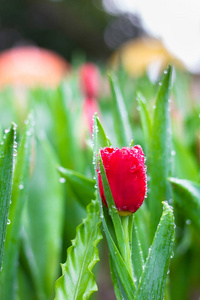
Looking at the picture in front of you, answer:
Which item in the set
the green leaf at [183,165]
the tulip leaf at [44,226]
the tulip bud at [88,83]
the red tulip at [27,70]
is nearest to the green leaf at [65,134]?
the tulip leaf at [44,226]

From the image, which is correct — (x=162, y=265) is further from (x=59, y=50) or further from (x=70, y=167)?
(x=59, y=50)

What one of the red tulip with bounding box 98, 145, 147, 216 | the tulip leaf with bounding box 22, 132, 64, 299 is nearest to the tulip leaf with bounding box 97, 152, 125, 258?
the red tulip with bounding box 98, 145, 147, 216

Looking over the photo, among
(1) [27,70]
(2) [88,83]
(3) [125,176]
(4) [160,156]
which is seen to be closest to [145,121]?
(4) [160,156]

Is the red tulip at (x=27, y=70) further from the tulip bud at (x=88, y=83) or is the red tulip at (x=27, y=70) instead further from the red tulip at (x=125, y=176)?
the red tulip at (x=125, y=176)

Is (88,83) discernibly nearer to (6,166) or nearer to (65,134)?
(65,134)

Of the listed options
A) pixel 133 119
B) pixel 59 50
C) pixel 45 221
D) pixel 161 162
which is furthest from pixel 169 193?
pixel 59 50
